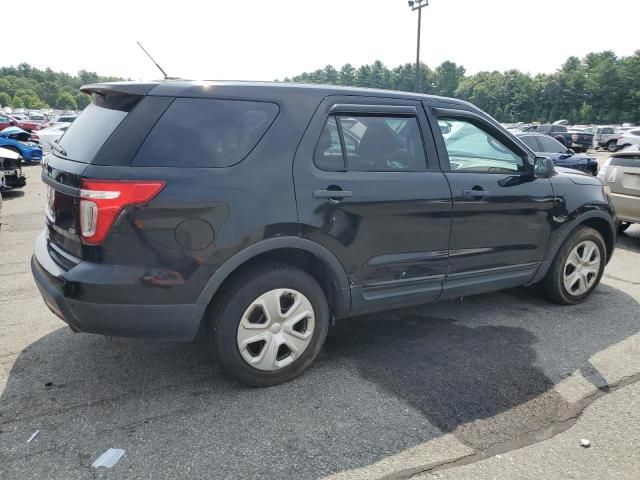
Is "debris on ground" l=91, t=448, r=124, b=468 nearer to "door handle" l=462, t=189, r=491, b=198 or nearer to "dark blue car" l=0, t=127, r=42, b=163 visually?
"door handle" l=462, t=189, r=491, b=198

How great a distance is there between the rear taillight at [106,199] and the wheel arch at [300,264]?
579 mm

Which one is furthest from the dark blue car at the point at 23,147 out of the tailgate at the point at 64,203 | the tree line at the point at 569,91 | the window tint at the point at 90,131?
the tree line at the point at 569,91

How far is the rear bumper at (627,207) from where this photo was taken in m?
7.14

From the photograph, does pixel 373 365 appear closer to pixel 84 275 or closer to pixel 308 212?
pixel 308 212

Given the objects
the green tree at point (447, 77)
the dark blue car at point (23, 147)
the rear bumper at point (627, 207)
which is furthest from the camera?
the green tree at point (447, 77)

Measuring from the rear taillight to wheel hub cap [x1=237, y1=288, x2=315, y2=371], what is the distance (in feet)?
2.86

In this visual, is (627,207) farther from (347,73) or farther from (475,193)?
(347,73)

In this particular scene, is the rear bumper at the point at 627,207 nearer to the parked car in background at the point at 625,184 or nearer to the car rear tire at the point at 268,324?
the parked car in background at the point at 625,184

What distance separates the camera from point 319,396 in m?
3.05

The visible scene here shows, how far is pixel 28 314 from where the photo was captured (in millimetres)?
4215

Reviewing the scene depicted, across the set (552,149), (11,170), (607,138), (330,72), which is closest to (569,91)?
(607,138)

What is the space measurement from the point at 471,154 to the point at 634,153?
4.88 m

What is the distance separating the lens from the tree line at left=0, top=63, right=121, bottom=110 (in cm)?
12116

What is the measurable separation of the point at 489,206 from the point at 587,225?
5.02 ft
